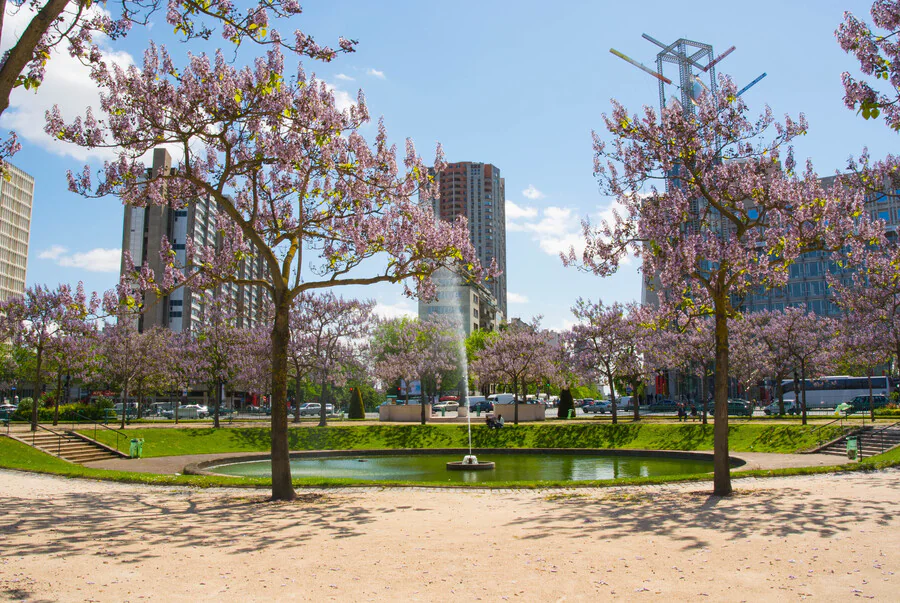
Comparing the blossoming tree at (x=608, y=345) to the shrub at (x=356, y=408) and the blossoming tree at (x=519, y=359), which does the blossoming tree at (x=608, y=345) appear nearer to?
the blossoming tree at (x=519, y=359)

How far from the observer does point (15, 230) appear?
6014 inches

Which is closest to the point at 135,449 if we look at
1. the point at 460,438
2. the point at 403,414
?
the point at 460,438

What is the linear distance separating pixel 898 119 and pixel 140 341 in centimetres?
4737

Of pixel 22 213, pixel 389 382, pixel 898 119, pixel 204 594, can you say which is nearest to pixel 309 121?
pixel 204 594

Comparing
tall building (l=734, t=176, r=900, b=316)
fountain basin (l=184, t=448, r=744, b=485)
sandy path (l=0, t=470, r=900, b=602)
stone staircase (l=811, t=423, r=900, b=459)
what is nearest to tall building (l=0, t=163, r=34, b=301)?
fountain basin (l=184, t=448, r=744, b=485)

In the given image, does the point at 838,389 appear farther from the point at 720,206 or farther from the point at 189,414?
the point at 189,414

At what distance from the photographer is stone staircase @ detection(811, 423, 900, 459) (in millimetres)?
26719

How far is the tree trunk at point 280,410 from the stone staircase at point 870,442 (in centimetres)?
2222

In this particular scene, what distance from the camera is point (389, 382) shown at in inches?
2373

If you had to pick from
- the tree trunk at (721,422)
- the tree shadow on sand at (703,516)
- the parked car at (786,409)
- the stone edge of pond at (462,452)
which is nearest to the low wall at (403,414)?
the stone edge of pond at (462,452)

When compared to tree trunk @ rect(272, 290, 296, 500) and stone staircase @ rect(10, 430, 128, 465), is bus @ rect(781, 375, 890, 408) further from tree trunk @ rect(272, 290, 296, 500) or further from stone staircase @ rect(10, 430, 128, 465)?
tree trunk @ rect(272, 290, 296, 500)

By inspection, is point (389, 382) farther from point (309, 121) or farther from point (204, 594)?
point (204, 594)

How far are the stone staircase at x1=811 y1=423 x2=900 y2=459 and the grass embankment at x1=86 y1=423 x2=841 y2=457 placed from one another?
2801mm

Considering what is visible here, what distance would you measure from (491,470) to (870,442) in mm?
15935
